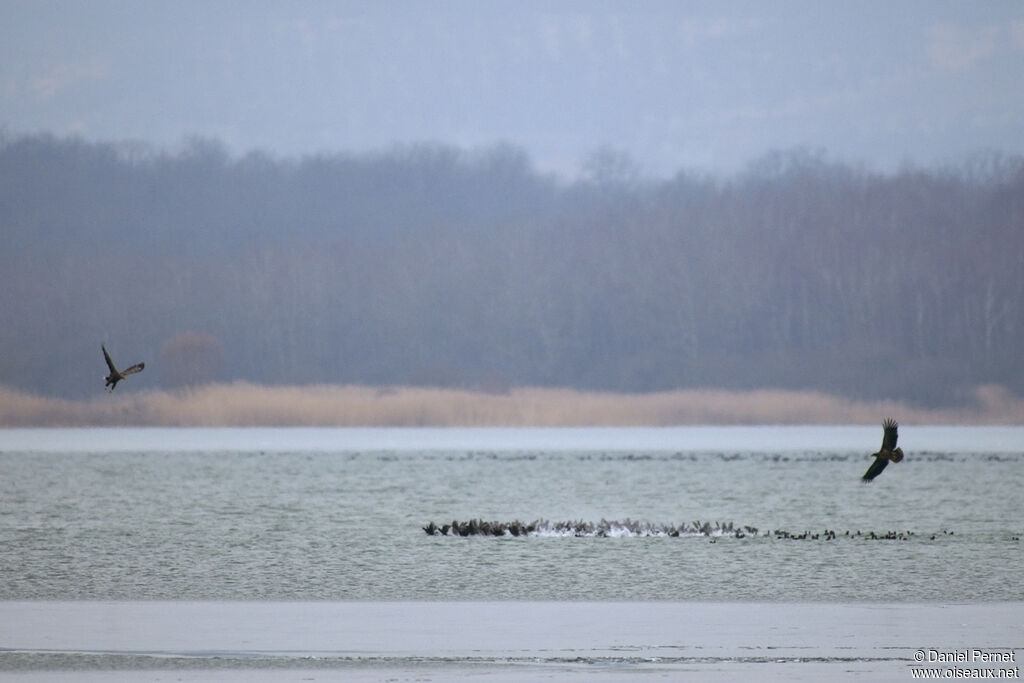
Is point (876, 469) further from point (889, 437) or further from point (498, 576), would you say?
point (498, 576)

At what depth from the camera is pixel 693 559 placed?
75.5 feet

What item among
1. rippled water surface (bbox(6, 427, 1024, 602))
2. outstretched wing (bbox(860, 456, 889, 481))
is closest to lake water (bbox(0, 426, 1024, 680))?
rippled water surface (bbox(6, 427, 1024, 602))

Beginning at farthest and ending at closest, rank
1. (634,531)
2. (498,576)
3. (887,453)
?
(634,531) → (498,576) → (887,453)

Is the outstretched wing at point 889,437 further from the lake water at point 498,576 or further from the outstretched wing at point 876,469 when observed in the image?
the lake water at point 498,576

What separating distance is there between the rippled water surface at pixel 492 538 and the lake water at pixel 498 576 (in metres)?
0.10

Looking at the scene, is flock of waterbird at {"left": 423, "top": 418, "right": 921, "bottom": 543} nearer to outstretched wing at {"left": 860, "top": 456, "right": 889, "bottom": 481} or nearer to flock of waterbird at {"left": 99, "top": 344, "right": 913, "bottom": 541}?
flock of waterbird at {"left": 99, "top": 344, "right": 913, "bottom": 541}

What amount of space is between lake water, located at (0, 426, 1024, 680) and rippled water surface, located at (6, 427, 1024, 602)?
0.10 metres

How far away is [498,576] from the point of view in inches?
835

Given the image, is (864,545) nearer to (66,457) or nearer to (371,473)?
(371,473)

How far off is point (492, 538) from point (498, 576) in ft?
17.0

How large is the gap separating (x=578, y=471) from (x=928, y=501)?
640 inches

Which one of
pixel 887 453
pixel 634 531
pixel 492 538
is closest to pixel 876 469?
pixel 887 453

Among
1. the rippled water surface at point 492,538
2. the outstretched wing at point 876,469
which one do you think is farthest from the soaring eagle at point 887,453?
the rippled water surface at point 492,538

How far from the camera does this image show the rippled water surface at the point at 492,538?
2020 centimetres
